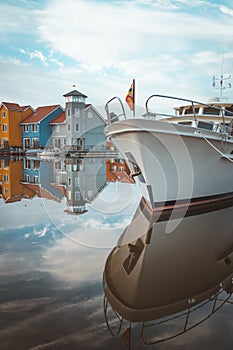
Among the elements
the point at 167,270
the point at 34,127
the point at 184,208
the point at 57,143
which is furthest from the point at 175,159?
the point at 34,127

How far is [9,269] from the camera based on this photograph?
16.1 ft

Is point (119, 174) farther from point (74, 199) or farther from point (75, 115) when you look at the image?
point (75, 115)

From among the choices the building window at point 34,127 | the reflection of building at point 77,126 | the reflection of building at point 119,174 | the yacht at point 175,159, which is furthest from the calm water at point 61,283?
the building window at point 34,127

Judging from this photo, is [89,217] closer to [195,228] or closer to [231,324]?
[195,228]

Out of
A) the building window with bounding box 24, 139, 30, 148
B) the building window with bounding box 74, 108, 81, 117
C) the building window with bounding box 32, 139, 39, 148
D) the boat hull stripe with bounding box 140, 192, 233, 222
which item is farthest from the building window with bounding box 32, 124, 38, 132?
the boat hull stripe with bounding box 140, 192, 233, 222

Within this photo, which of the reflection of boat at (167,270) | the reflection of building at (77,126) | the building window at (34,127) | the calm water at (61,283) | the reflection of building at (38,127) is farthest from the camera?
the building window at (34,127)

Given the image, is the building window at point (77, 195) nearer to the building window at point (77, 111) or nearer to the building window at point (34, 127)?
the building window at point (77, 111)

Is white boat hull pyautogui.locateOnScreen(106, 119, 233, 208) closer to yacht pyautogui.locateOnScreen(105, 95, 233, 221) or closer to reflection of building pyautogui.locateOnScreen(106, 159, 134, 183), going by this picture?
yacht pyautogui.locateOnScreen(105, 95, 233, 221)

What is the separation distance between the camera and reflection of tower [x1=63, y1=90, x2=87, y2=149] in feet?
131

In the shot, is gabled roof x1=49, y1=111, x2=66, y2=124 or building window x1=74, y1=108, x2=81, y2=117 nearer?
building window x1=74, y1=108, x2=81, y2=117

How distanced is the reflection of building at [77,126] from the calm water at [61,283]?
3199 cm

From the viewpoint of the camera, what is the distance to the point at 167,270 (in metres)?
4.83

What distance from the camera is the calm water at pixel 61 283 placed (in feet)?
10.3

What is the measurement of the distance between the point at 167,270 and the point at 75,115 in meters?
37.5
